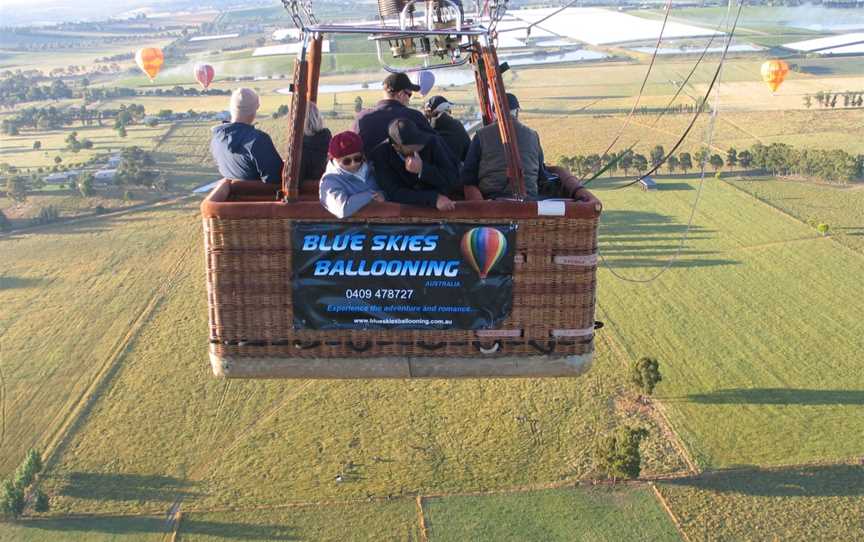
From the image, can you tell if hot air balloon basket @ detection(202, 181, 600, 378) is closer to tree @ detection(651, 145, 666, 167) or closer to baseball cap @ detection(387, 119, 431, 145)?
baseball cap @ detection(387, 119, 431, 145)

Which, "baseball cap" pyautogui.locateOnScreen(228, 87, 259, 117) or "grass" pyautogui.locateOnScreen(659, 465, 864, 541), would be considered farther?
"grass" pyautogui.locateOnScreen(659, 465, 864, 541)

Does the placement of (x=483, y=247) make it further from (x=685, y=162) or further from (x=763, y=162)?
(x=763, y=162)

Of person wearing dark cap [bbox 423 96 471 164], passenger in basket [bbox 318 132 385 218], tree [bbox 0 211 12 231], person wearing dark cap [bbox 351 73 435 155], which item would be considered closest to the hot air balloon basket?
passenger in basket [bbox 318 132 385 218]

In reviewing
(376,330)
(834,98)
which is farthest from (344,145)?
(834,98)

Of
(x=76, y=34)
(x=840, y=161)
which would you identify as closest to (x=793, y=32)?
(x=840, y=161)

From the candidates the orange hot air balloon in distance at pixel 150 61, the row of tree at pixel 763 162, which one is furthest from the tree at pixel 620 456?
the orange hot air balloon in distance at pixel 150 61

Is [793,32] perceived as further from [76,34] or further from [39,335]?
[76,34]
